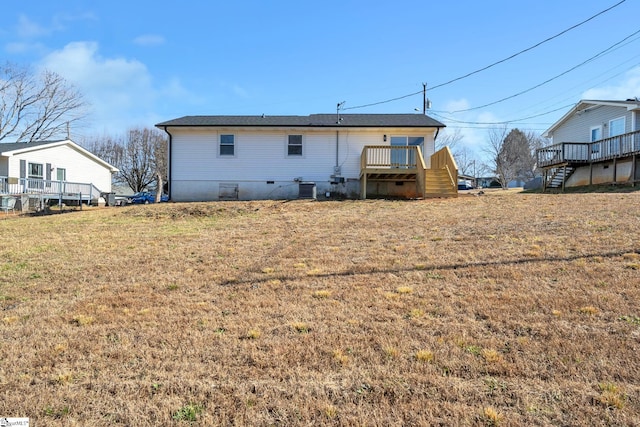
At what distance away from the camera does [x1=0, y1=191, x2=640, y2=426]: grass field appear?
107 inches

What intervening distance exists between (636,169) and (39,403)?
77.0 feet

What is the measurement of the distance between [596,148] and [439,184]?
11963 mm

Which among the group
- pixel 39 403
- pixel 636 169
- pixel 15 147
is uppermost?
pixel 15 147

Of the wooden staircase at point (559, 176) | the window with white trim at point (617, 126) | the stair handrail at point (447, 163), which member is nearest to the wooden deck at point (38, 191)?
the stair handrail at point (447, 163)

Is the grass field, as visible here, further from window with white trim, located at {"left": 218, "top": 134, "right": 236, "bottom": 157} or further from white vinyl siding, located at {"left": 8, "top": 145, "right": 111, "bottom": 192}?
white vinyl siding, located at {"left": 8, "top": 145, "right": 111, "bottom": 192}

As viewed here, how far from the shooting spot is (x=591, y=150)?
2162 cm

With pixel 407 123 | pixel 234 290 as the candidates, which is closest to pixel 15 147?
pixel 407 123

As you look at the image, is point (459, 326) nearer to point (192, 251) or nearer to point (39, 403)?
point (39, 403)

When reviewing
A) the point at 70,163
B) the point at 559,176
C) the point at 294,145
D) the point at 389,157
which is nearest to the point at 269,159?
the point at 294,145

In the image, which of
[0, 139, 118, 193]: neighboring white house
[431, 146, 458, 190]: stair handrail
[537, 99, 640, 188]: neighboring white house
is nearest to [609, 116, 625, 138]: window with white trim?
[537, 99, 640, 188]: neighboring white house

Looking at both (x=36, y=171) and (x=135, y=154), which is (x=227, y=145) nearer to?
(x=36, y=171)

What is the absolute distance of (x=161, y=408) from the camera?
273 cm

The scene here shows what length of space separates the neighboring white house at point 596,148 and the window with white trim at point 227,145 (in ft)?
56.4

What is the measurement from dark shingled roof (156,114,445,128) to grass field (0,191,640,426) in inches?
408
